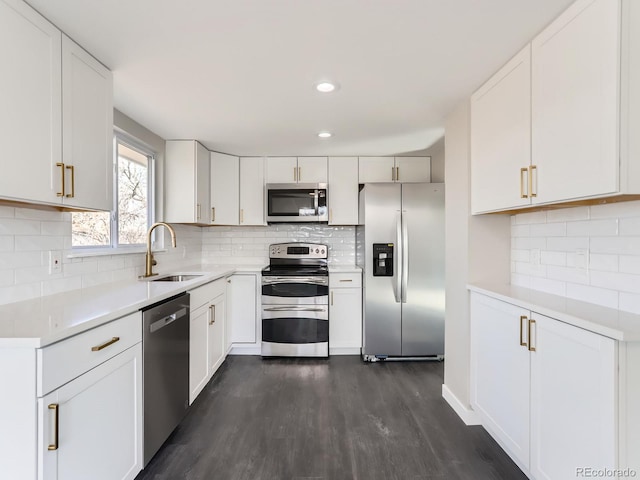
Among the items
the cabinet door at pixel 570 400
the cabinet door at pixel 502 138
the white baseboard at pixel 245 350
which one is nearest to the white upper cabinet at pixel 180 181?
the white baseboard at pixel 245 350

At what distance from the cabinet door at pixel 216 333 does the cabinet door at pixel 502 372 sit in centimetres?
200

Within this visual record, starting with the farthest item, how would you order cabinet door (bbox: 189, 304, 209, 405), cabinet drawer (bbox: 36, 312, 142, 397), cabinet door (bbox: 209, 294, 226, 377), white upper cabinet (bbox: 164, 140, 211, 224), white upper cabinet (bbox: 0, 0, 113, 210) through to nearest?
white upper cabinet (bbox: 164, 140, 211, 224) → cabinet door (bbox: 209, 294, 226, 377) → cabinet door (bbox: 189, 304, 209, 405) → white upper cabinet (bbox: 0, 0, 113, 210) → cabinet drawer (bbox: 36, 312, 142, 397)

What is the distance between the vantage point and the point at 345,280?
3.43 meters

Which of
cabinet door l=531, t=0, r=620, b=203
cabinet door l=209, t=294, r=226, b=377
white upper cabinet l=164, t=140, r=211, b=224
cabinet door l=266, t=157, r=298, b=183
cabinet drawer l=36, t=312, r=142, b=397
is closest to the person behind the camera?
cabinet drawer l=36, t=312, r=142, b=397

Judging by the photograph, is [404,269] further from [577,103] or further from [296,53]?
[296,53]

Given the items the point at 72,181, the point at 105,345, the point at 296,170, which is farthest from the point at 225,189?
the point at 105,345

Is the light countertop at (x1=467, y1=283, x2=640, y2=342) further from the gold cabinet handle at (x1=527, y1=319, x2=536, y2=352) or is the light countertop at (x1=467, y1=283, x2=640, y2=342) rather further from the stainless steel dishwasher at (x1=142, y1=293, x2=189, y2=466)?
the stainless steel dishwasher at (x1=142, y1=293, x2=189, y2=466)

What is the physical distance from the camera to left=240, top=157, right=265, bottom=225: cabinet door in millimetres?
3719

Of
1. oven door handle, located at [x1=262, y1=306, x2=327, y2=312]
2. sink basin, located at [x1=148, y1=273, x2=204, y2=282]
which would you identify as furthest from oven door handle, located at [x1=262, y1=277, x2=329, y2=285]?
sink basin, located at [x1=148, y1=273, x2=204, y2=282]

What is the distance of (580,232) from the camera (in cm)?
166

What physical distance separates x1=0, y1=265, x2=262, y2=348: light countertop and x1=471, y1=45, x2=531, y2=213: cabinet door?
6.46ft

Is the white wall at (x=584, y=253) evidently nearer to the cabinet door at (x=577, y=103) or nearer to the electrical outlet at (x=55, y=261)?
the cabinet door at (x=577, y=103)

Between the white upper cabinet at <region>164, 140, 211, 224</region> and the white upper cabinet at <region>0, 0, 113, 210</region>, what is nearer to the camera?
the white upper cabinet at <region>0, 0, 113, 210</region>

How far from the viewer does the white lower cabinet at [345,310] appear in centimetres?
342
